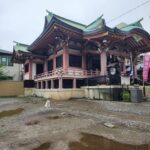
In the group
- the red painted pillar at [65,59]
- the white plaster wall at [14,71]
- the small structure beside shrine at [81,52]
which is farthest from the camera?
the white plaster wall at [14,71]

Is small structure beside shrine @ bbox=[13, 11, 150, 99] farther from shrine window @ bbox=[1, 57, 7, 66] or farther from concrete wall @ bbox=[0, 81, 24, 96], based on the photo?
shrine window @ bbox=[1, 57, 7, 66]

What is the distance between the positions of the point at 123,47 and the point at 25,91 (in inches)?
595

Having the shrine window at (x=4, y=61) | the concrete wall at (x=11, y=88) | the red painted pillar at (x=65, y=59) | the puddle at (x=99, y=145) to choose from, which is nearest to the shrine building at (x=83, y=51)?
the red painted pillar at (x=65, y=59)

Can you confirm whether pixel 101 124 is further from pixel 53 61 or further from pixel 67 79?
pixel 53 61

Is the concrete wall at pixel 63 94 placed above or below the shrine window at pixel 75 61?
below

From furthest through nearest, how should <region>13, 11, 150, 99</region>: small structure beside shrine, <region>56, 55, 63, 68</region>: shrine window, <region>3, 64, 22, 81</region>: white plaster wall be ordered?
<region>3, 64, 22, 81</region>: white plaster wall < <region>56, 55, 63, 68</region>: shrine window < <region>13, 11, 150, 99</region>: small structure beside shrine

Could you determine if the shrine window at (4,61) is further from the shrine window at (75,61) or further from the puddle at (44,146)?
the puddle at (44,146)

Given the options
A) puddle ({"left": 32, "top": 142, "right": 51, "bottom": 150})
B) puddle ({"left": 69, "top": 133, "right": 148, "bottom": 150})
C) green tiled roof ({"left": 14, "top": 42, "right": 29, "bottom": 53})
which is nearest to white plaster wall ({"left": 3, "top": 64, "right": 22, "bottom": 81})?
green tiled roof ({"left": 14, "top": 42, "right": 29, "bottom": 53})

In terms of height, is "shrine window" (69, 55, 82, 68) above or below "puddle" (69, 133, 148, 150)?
above

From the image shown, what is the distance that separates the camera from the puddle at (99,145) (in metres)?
4.86

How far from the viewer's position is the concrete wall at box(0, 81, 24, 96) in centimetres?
2653

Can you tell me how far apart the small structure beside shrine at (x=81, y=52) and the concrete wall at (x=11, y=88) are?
265 centimetres

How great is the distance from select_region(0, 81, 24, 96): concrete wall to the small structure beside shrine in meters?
2.65

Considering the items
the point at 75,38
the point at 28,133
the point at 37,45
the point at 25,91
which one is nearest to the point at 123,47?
the point at 75,38
